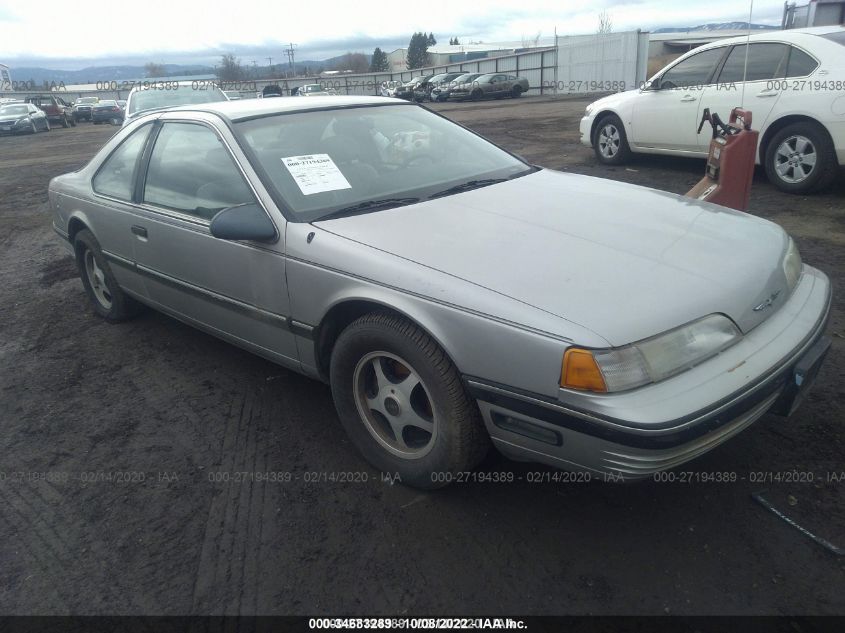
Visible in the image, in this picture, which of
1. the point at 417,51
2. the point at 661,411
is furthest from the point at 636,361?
the point at 417,51

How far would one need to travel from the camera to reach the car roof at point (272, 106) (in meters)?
3.36

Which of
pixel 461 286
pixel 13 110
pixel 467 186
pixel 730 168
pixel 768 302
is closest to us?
pixel 461 286

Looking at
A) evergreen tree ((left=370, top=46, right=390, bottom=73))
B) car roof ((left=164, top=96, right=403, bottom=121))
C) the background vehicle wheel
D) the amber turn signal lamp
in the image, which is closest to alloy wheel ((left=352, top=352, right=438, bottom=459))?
the amber turn signal lamp

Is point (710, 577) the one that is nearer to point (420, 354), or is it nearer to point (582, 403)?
point (582, 403)

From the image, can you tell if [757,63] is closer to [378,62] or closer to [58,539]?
[58,539]

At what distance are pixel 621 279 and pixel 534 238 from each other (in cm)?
44

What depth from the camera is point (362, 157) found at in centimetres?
Result: 328

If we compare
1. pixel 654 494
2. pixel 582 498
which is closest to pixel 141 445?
pixel 582 498

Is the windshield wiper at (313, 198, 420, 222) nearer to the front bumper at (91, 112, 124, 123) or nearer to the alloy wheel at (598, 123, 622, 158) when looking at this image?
the alloy wheel at (598, 123, 622, 158)

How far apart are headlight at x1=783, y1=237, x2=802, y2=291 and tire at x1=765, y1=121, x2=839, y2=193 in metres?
4.44

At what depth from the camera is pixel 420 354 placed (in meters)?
2.33

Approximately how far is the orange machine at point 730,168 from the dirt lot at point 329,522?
1689mm

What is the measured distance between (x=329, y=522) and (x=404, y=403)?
0.55 metres

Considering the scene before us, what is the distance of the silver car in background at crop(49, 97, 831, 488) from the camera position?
2.04 metres
